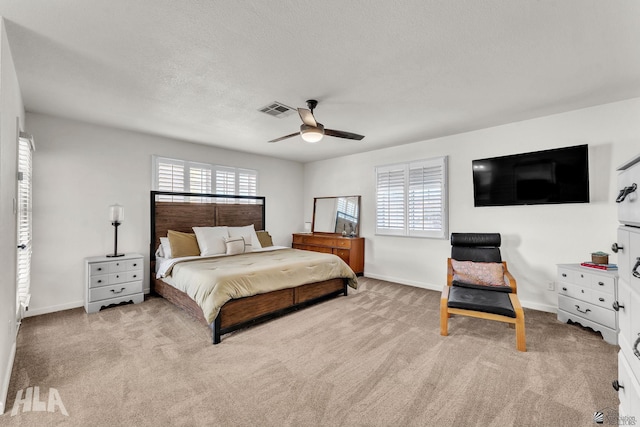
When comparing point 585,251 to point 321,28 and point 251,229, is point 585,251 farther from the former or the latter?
point 251,229

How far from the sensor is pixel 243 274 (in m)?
3.07

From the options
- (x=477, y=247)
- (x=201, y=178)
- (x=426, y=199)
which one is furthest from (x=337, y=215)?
(x=477, y=247)

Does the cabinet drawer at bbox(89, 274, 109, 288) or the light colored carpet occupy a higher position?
the cabinet drawer at bbox(89, 274, 109, 288)

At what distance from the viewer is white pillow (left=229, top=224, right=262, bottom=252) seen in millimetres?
4738

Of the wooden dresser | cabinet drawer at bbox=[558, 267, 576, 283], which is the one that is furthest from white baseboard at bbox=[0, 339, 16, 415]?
cabinet drawer at bbox=[558, 267, 576, 283]

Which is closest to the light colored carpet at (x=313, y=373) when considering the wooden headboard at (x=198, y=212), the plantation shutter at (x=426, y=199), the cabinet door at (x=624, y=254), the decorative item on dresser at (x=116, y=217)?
the decorative item on dresser at (x=116, y=217)

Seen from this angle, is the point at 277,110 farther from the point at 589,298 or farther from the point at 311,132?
the point at 589,298

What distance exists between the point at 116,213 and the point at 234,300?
7.82 ft

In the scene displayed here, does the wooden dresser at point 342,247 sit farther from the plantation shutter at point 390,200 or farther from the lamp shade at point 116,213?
the lamp shade at point 116,213

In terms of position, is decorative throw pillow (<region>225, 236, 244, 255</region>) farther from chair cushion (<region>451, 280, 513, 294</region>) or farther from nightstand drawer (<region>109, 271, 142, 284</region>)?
chair cushion (<region>451, 280, 513, 294</region>)

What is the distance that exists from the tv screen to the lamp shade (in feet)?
17.0

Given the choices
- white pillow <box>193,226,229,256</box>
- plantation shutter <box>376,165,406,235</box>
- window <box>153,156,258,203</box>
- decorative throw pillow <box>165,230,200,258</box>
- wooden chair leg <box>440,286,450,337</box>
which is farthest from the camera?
plantation shutter <box>376,165,406,235</box>

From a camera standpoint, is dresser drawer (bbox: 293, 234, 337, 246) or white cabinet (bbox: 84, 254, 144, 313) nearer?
white cabinet (bbox: 84, 254, 144, 313)

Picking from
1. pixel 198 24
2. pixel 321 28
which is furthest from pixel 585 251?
pixel 198 24
